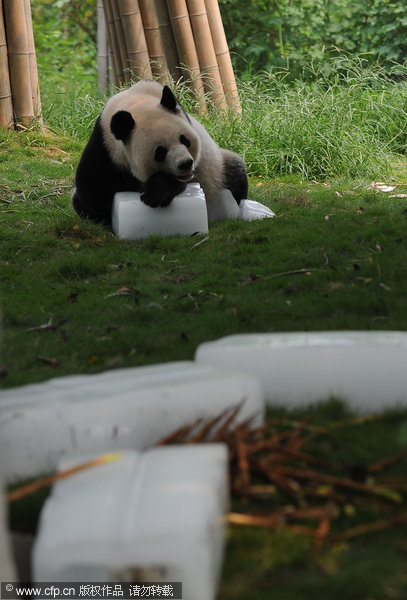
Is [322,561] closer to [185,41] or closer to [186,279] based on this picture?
[186,279]

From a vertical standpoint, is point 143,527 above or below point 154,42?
below

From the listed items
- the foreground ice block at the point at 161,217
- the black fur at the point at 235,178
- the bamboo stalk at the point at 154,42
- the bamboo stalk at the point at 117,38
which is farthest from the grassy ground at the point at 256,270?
the bamboo stalk at the point at 117,38

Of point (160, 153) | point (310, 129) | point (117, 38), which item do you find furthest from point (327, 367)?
point (117, 38)

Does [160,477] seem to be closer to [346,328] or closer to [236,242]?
[346,328]

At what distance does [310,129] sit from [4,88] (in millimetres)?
3221

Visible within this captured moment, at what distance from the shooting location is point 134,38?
860 centimetres

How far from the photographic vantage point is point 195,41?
8.70 metres

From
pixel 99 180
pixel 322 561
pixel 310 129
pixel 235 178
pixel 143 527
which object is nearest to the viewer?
pixel 143 527

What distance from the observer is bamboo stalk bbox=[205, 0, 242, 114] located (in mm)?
8766

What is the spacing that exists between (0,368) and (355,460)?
1.72m

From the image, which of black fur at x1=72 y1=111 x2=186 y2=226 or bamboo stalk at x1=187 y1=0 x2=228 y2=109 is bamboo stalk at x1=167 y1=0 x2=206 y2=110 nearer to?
bamboo stalk at x1=187 y1=0 x2=228 y2=109

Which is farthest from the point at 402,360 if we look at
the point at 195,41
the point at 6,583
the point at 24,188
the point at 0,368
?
the point at 195,41

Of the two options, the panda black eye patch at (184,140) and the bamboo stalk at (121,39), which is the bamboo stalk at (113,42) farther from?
the panda black eye patch at (184,140)

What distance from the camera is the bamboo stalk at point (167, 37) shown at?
338 inches
